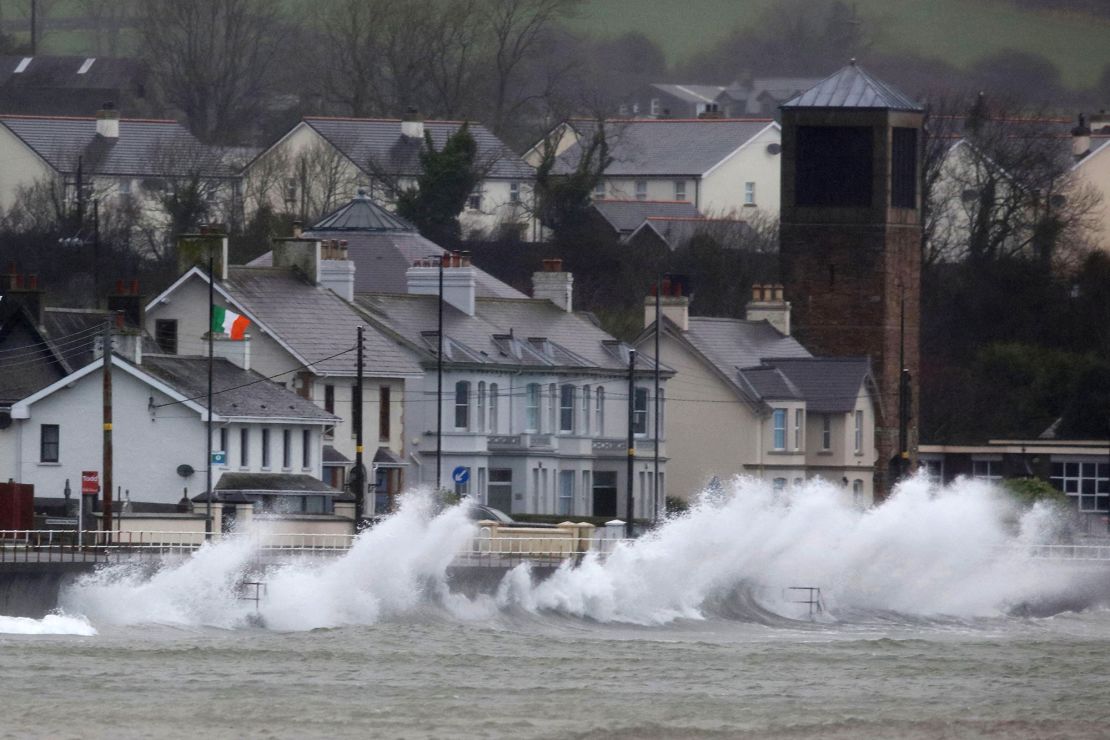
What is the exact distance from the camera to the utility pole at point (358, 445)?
80000 mm

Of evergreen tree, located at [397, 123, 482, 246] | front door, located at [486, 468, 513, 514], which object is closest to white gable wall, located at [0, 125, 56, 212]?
Answer: evergreen tree, located at [397, 123, 482, 246]

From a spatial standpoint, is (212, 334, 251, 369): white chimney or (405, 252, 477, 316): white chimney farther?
(405, 252, 477, 316): white chimney

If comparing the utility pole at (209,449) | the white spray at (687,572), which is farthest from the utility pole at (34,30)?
the white spray at (687,572)

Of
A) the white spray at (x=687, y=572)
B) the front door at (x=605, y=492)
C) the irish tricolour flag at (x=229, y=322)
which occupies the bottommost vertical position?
the white spray at (x=687, y=572)

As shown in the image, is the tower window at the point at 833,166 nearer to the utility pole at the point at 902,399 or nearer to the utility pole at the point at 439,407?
the utility pole at the point at 902,399

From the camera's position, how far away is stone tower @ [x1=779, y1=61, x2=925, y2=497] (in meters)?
118

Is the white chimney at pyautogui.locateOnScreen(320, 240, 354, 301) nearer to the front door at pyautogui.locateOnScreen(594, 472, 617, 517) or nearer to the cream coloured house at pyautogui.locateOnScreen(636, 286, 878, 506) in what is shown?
the front door at pyautogui.locateOnScreen(594, 472, 617, 517)

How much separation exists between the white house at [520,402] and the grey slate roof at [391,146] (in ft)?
118

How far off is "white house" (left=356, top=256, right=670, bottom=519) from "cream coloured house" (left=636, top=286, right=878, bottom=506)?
2.14 meters

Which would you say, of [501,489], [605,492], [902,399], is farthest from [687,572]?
[902,399]

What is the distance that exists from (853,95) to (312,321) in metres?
33.2

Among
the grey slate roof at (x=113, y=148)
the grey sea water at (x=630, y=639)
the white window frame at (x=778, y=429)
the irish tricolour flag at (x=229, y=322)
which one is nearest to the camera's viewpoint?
the grey sea water at (x=630, y=639)

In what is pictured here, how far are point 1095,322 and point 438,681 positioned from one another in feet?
259

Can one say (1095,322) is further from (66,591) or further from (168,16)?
(66,591)
